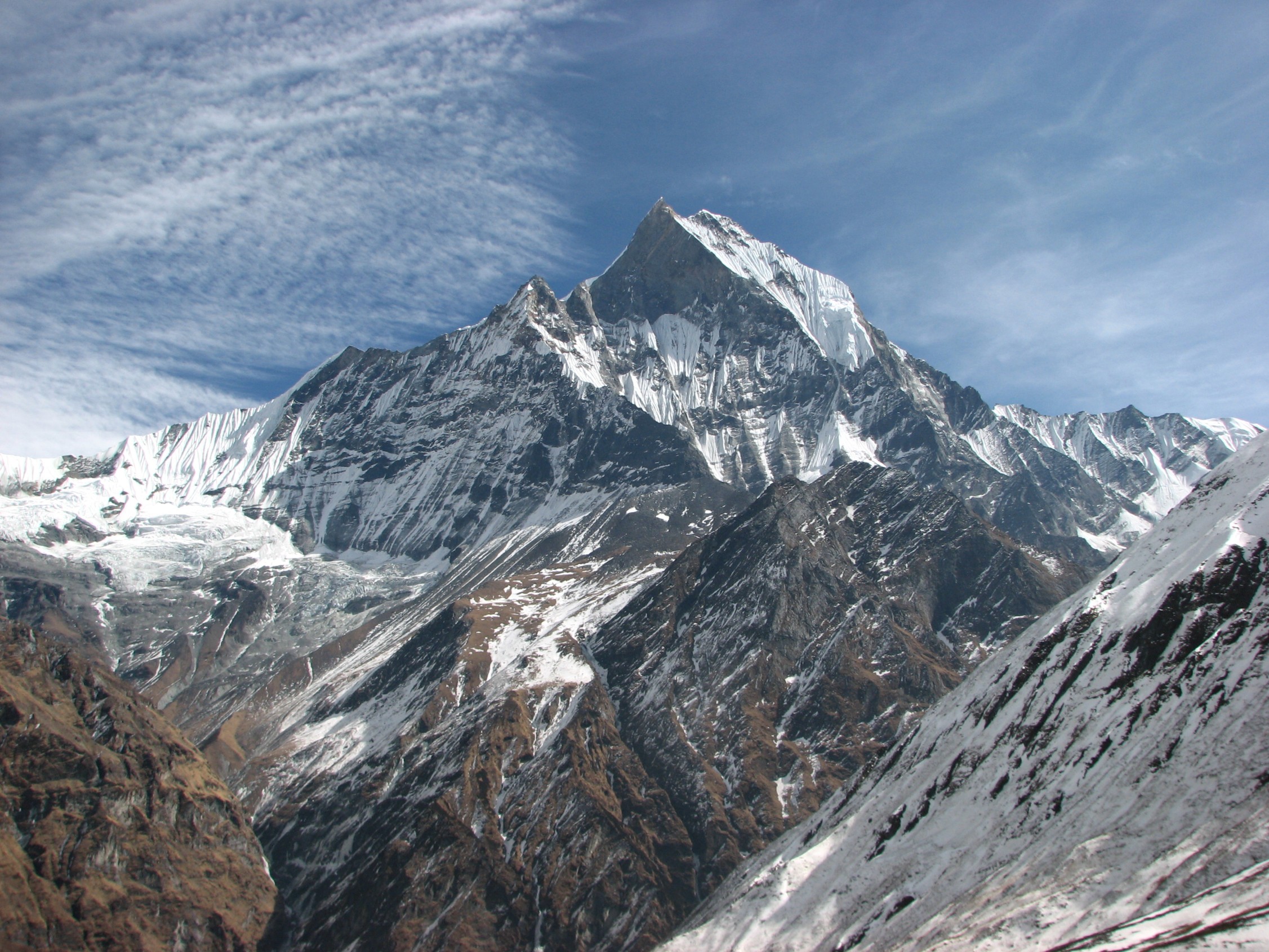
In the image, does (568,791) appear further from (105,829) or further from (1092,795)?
(1092,795)

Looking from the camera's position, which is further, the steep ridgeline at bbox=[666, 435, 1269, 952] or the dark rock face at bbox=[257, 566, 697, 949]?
the dark rock face at bbox=[257, 566, 697, 949]

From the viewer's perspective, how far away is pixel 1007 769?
3369 inches

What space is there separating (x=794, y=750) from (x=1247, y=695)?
117 m

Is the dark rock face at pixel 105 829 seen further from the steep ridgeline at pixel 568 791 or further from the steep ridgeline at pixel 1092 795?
the steep ridgeline at pixel 1092 795

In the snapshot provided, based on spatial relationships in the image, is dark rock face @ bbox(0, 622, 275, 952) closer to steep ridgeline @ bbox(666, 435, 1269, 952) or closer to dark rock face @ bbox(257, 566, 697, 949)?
dark rock face @ bbox(257, 566, 697, 949)

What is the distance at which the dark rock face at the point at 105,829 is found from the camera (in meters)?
132

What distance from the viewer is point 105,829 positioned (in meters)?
145

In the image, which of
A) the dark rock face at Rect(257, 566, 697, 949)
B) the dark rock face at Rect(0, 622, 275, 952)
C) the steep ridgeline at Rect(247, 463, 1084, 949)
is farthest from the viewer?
the steep ridgeline at Rect(247, 463, 1084, 949)

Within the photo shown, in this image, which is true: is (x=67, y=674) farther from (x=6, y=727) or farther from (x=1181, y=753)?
(x=1181, y=753)

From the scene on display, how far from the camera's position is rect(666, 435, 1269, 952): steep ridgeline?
57.2 metres

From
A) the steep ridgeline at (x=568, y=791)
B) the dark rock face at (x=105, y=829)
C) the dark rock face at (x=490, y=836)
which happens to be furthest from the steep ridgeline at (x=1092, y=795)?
the dark rock face at (x=105, y=829)

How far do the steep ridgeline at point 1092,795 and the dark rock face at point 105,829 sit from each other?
92.7 m

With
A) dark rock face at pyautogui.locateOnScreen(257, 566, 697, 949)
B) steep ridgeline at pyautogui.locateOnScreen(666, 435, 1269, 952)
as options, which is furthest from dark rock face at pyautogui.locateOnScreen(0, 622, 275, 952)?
steep ridgeline at pyautogui.locateOnScreen(666, 435, 1269, 952)

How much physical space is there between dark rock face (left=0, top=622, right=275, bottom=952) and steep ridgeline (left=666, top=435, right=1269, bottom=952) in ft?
304
